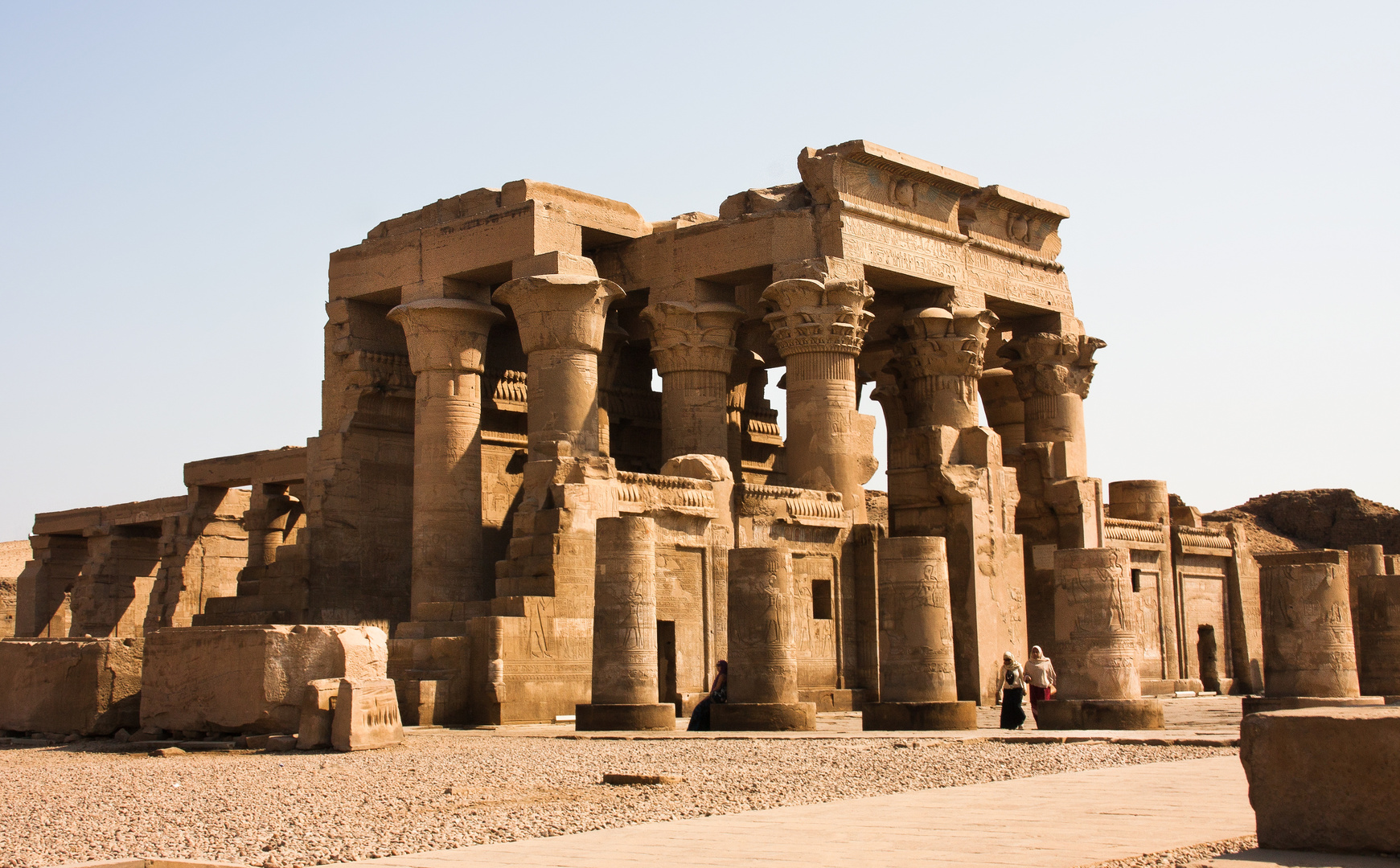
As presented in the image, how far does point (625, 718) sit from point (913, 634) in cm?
354

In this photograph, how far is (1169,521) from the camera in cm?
3041

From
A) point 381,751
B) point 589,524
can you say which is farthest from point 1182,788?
point 589,524

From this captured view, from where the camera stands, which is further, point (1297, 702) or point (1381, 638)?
point (1381, 638)

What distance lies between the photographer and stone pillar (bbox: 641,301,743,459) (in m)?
25.4

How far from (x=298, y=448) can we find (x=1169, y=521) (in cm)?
1717

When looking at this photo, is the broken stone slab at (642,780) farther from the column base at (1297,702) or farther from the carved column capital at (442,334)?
the carved column capital at (442,334)

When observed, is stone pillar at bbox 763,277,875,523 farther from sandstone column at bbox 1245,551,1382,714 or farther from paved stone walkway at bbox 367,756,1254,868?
paved stone walkway at bbox 367,756,1254,868

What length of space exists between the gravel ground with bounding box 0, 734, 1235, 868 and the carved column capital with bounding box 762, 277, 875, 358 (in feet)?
34.4

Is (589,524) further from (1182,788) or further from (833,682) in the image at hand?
(1182,788)

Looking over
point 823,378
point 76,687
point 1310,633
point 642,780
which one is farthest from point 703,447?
point 642,780

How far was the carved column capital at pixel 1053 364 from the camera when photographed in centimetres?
2908

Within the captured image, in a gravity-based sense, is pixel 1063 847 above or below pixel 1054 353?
below

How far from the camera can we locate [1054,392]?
29.1m

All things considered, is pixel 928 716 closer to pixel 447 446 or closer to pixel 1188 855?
pixel 447 446
